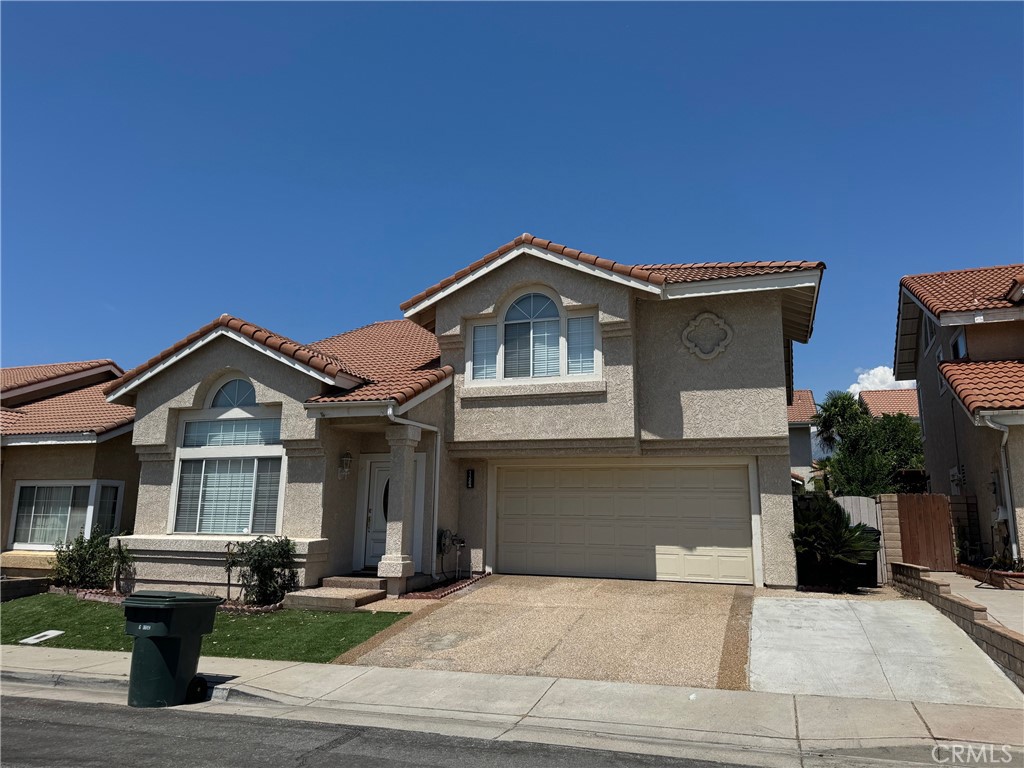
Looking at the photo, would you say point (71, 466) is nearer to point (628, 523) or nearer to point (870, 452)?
point (628, 523)

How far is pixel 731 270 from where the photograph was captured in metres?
13.4

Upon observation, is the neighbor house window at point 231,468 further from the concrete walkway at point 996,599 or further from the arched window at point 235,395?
the concrete walkway at point 996,599

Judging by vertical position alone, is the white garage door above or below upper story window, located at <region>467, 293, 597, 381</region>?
below

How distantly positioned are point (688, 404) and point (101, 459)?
498 inches

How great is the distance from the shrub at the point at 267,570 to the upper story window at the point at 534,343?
4785 mm

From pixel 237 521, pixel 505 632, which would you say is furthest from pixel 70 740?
pixel 237 521

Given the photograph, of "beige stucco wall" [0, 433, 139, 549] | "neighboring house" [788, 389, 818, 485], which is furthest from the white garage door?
"neighboring house" [788, 389, 818, 485]

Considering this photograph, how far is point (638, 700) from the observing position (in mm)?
7414

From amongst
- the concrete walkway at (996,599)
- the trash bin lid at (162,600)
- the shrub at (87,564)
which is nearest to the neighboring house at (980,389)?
the concrete walkway at (996,599)

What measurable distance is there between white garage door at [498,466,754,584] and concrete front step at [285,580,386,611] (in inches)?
134

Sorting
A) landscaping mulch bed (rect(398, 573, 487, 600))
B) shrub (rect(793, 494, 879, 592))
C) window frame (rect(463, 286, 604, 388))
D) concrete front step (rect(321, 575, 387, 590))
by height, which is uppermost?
window frame (rect(463, 286, 604, 388))

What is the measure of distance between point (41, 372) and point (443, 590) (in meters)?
15.1

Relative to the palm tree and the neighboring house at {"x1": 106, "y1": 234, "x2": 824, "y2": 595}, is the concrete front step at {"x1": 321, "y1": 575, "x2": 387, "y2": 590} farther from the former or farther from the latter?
the palm tree

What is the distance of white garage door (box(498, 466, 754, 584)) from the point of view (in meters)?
13.4
